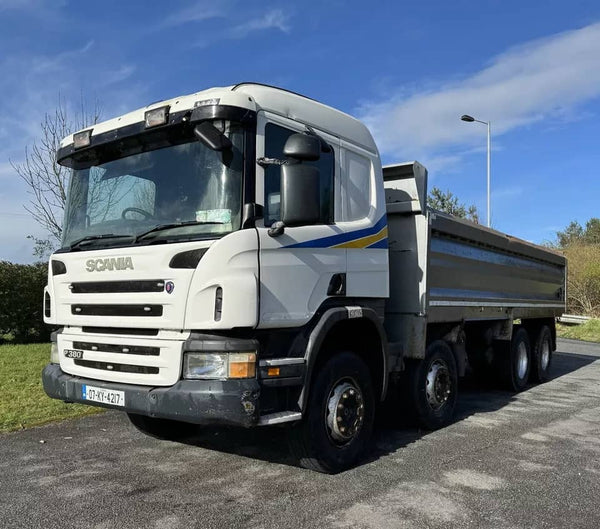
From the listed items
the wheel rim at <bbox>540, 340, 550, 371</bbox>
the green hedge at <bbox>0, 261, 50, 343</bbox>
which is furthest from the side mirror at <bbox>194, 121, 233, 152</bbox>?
the green hedge at <bbox>0, 261, 50, 343</bbox>

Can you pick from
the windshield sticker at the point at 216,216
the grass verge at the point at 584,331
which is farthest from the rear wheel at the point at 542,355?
the grass verge at the point at 584,331

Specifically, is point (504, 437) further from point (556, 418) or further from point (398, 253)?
point (398, 253)

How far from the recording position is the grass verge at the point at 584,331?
21562mm

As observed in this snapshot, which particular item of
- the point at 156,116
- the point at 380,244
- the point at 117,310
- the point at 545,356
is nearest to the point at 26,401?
the point at 117,310

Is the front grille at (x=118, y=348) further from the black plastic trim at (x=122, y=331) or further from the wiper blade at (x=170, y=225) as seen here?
the wiper blade at (x=170, y=225)

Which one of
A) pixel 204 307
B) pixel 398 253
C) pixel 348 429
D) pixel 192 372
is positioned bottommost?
pixel 348 429

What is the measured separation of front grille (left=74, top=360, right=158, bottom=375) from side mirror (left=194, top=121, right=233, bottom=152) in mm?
1639

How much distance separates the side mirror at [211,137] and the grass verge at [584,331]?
20.5 meters

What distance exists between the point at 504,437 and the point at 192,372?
3702 mm

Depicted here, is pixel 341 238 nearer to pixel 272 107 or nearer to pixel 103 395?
pixel 272 107

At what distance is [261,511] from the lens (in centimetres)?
396

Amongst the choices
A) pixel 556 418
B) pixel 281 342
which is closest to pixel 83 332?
pixel 281 342

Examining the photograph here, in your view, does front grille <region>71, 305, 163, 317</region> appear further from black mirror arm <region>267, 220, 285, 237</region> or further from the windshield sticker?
black mirror arm <region>267, 220, 285, 237</region>

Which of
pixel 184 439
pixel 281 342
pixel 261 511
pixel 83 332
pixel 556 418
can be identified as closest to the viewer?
pixel 261 511
